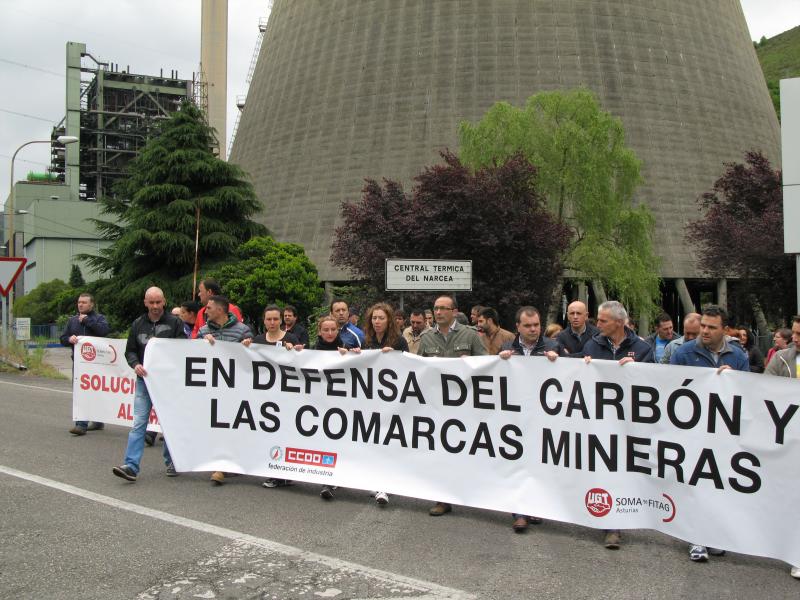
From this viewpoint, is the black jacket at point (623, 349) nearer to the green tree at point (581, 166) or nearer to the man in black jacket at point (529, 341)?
the man in black jacket at point (529, 341)

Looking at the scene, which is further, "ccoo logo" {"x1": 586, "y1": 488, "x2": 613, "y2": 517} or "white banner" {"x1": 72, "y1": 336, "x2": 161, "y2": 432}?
"white banner" {"x1": 72, "y1": 336, "x2": 161, "y2": 432}

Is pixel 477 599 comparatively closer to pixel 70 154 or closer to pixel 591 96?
pixel 591 96

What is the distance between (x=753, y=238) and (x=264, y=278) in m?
13.8

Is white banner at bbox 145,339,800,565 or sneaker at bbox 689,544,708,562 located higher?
white banner at bbox 145,339,800,565

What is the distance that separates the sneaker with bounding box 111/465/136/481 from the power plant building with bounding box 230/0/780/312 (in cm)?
2848

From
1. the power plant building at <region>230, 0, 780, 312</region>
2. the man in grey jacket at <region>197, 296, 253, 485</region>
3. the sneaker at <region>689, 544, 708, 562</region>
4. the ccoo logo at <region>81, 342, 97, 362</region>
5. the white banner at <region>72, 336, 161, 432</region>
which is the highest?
the power plant building at <region>230, 0, 780, 312</region>

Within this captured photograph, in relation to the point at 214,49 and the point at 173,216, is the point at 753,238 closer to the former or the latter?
the point at 173,216

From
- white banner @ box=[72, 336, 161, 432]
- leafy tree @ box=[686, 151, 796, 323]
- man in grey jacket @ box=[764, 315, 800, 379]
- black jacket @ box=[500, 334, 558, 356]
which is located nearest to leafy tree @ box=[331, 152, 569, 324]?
leafy tree @ box=[686, 151, 796, 323]

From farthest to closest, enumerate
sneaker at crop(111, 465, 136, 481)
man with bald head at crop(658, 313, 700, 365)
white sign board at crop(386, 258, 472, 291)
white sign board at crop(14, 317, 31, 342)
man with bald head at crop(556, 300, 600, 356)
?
1. white sign board at crop(14, 317, 31, 342)
2. white sign board at crop(386, 258, 472, 291)
3. man with bald head at crop(658, 313, 700, 365)
4. man with bald head at crop(556, 300, 600, 356)
5. sneaker at crop(111, 465, 136, 481)

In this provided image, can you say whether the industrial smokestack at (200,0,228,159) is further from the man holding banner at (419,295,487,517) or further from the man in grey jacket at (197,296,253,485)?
the man holding banner at (419,295,487,517)

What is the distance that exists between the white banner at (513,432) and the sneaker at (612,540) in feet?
0.21

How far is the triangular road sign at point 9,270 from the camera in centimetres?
1808

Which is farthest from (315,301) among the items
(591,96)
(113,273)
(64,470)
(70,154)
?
(70,154)

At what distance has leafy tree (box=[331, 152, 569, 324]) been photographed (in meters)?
18.0
